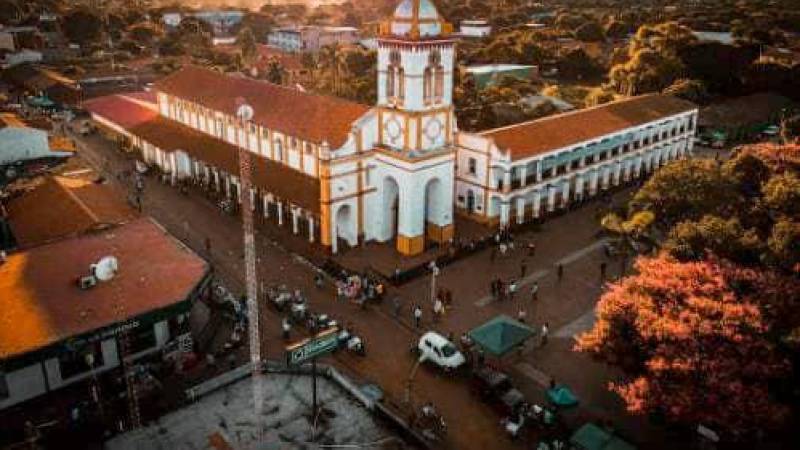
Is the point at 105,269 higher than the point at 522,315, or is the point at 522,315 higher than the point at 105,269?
the point at 105,269

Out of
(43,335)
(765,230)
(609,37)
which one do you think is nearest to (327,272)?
(43,335)

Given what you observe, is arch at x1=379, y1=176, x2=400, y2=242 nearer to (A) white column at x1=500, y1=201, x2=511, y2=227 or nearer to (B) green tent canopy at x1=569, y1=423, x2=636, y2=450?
(A) white column at x1=500, y1=201, x2=511, y2=227

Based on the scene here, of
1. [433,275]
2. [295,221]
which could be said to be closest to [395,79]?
[295,221]

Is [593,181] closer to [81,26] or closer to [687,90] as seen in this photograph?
[687,90]

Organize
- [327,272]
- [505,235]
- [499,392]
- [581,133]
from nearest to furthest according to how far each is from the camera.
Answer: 1. [499,392]
2. [327,272]
3. [505,235]
4. [581,133]

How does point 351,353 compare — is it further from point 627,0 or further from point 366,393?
Answer: point 627,0
